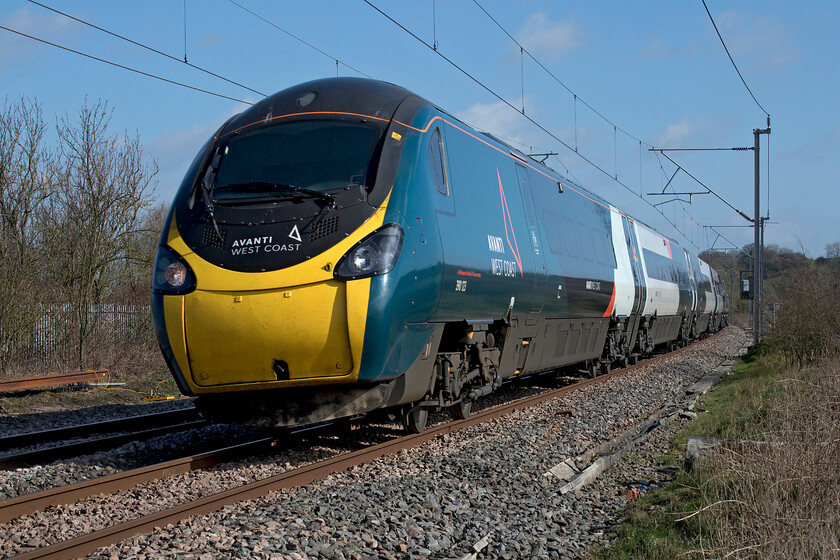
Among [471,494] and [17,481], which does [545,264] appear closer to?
[471,494]

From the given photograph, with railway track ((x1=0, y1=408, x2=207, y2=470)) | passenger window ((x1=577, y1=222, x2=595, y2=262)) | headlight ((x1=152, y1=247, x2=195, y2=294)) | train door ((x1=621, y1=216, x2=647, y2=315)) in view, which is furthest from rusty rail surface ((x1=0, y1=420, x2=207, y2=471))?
train door ((x1=621, y1=216, x2=647, y2=315))

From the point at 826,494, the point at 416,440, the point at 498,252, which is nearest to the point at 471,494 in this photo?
the point at 416,440

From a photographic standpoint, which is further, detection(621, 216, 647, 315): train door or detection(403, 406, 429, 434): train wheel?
detection(621, 216, 647, 315): train door

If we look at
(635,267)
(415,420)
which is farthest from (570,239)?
(635,267)

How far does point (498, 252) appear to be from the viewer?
8.99m

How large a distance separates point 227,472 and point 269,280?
168cm

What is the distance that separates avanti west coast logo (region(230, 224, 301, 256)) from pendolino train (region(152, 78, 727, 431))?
1 cm

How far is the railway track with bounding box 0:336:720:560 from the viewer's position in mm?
4479

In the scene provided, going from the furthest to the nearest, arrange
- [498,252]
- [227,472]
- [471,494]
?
[498,252], [227,472], [471,494]

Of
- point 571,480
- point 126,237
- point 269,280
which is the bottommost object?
point 571,480

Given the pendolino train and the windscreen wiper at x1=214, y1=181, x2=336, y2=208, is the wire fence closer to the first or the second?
the pendolino train

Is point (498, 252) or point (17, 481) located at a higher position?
point (498, 252)

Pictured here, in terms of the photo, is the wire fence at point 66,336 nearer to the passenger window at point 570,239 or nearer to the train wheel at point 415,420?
the train wheel at point 415,420

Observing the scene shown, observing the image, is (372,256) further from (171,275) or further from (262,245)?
(171,275)
